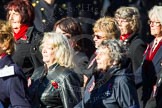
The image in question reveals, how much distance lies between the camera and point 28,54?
692 cm

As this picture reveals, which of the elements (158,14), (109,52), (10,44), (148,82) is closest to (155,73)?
(148,82)

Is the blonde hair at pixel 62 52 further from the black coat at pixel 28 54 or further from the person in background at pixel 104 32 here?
the black coat at pixel 28 54

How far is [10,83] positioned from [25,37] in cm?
180

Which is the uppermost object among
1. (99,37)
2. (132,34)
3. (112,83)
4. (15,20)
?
(15,20)

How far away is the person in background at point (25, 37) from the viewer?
6.89 m


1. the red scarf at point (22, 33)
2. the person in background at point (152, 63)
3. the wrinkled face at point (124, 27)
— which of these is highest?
the red scarf at point (22, 33)

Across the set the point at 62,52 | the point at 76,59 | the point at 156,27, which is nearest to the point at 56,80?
the point at 62,52

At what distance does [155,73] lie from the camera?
6926 mm

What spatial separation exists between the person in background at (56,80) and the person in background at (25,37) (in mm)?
915

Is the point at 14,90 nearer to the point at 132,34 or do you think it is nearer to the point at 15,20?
the point at 15,20

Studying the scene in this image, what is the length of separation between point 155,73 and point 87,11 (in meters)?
1.98

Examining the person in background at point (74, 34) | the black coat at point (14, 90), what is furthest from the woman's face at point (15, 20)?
the black coat at point (14, 90)

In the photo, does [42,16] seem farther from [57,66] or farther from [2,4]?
[57,66]

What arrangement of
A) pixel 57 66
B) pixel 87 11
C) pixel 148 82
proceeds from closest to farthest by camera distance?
1. pixel 57 66
2. pixel 148 82
3. pixel 87 11
